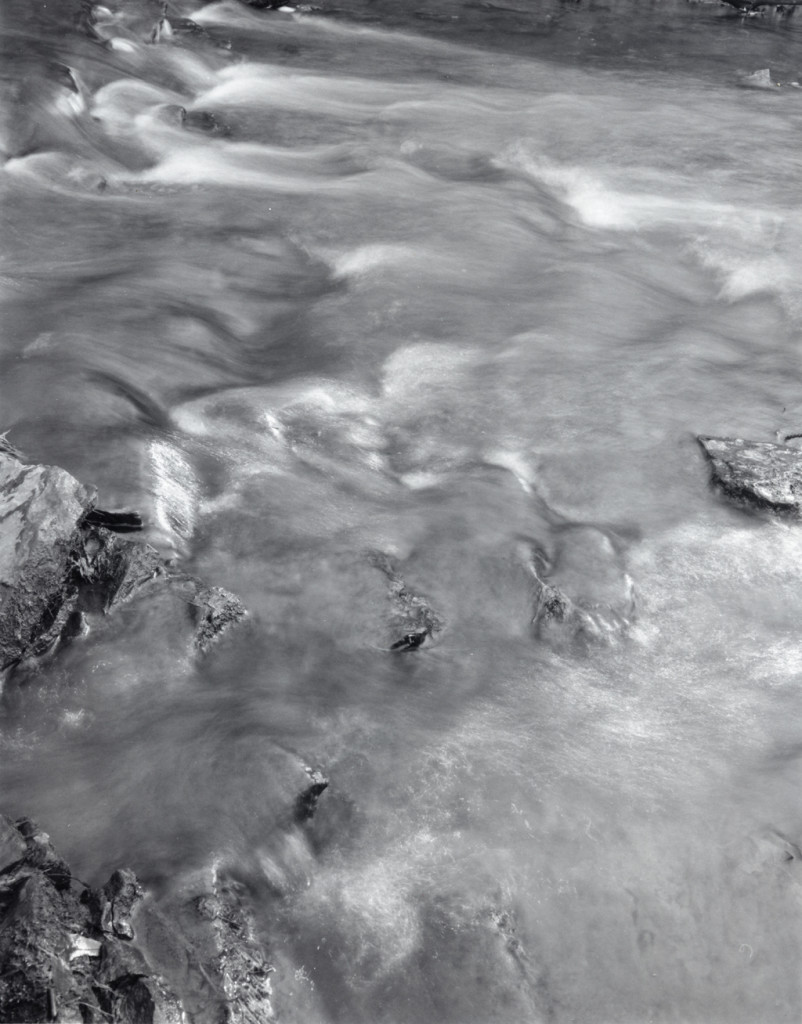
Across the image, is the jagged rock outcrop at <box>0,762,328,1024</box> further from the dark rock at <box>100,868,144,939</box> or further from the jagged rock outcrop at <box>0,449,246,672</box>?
the jagged rock outcrop at <box>0,449,246,672</box>

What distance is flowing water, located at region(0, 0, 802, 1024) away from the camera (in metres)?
4.05

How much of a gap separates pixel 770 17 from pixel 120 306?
12.0m

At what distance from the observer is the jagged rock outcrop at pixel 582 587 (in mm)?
5211

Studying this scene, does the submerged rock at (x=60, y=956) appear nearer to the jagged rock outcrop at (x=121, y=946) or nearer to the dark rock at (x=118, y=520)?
the jagged rock outcrop at (x=121, y=946)

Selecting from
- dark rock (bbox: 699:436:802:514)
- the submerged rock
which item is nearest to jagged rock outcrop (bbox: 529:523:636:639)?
dark rock (bbox: 699:436:802:514)

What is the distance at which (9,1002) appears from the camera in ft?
10.3

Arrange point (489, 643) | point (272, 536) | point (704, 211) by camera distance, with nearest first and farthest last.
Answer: point (489, 643) → point (272, 536) → point (704, 211)

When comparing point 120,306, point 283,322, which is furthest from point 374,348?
point 120,306

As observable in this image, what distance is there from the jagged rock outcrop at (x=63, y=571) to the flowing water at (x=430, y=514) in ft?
0.54

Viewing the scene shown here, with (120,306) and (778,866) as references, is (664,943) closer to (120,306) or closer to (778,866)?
(778,866)

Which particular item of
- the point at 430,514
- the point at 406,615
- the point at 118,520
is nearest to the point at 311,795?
the point at 406,615

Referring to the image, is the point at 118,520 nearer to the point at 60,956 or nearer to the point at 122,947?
the point at 122,947

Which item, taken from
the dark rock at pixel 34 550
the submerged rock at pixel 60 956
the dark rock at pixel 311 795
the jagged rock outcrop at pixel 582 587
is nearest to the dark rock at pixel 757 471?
the jagged rock outcrop at pixel 582 587

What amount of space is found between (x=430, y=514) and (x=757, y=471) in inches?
77.5
